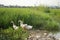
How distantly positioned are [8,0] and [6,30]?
25 centimetres

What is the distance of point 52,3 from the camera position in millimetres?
1351

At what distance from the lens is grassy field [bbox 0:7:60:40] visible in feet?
4.18

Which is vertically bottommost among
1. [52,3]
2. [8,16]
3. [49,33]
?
[49,33]

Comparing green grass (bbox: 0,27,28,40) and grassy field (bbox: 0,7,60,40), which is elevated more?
grassy field (bbox: 0,7,60,40)

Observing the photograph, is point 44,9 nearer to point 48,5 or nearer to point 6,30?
point 48,5

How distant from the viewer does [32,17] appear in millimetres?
1314

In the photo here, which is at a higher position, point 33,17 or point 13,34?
point 33,17

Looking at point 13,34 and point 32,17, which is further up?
point 32,17

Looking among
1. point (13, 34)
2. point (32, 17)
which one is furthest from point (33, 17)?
point (13, 34)

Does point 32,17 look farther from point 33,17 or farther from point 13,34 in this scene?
point 13,34

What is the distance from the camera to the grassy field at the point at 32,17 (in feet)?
4.18

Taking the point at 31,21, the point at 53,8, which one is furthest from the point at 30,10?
the point at 53,8

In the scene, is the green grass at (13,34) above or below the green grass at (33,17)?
below

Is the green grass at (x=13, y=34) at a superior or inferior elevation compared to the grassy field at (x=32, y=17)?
inferior
